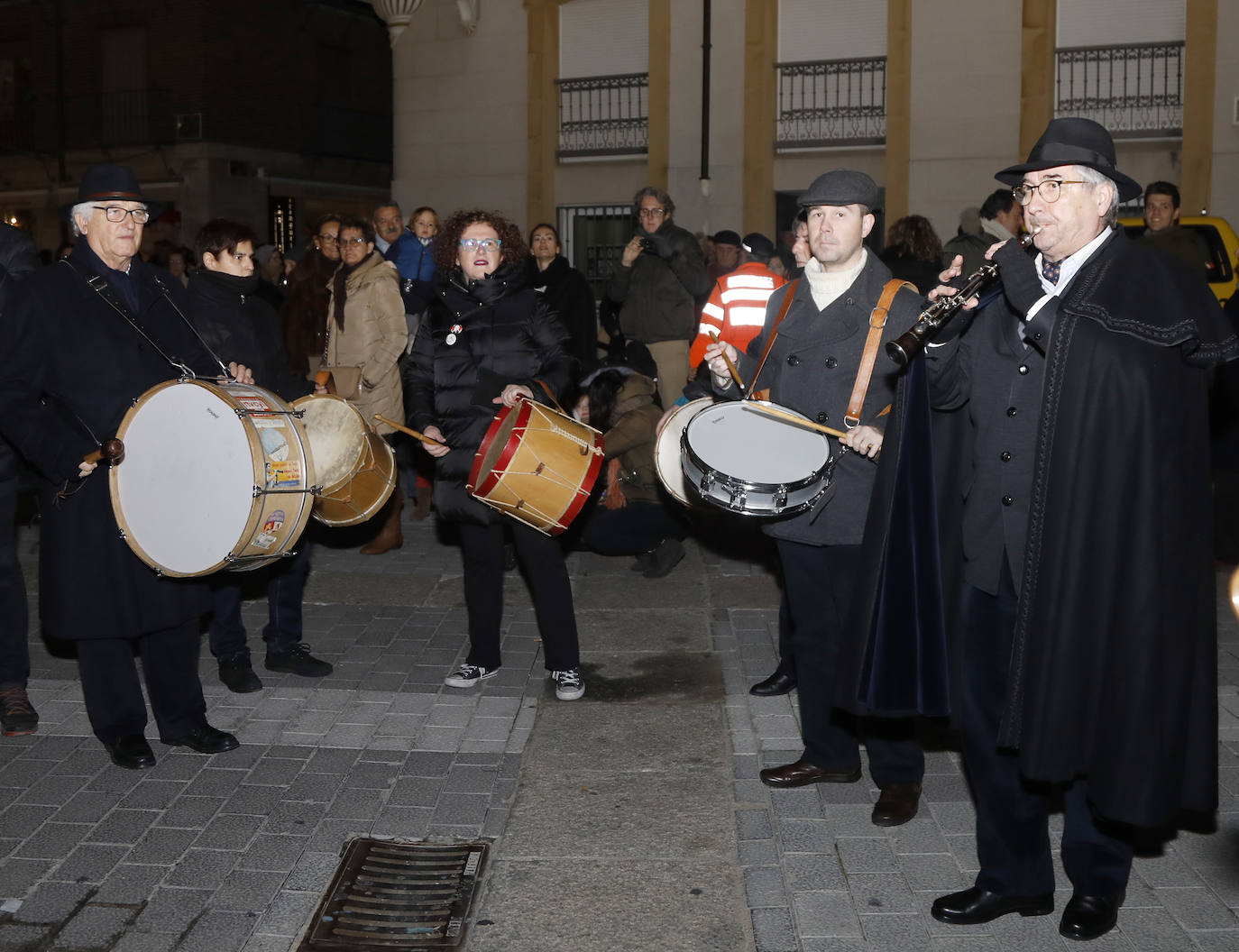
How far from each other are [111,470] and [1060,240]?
3343mm

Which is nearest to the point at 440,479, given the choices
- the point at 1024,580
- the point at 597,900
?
the point at 597,900

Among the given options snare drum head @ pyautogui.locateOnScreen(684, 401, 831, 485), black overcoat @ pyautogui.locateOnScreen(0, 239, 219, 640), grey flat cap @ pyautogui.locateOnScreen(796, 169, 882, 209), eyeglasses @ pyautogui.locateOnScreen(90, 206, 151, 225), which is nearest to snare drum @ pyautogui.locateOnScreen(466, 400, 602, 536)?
snare drum head @ pyautogui.locateOnScreen(684, 401, 831, 485)

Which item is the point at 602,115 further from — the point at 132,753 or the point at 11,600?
the point at 132,753

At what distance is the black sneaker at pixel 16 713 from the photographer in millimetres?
5637

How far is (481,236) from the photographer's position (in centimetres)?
Answer: 598

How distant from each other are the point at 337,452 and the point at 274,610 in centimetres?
83

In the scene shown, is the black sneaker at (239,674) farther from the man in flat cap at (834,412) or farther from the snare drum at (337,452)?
the man in flat cap at (834,412)

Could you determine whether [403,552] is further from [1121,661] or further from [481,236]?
[1121,661]

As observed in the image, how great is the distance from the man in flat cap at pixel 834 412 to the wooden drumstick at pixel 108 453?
84.3 inches

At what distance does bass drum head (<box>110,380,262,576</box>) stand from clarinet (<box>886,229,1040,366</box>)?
242 cm

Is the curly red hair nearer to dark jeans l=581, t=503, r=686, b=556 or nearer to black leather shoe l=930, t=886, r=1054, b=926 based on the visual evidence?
dark jeans l=581, t=503, r=686, b=556

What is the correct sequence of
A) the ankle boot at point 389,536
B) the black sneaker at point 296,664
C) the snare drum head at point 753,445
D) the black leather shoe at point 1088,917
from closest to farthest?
1. the black leather shoe at point 1088,917
2. the snare drum head at point 753,445
3. the black sneaker at point 296,664
4. the ankle boot at point 389,536

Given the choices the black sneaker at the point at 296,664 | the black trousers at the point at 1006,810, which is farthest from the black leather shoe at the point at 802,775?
the black sneaker at the point at 296,664

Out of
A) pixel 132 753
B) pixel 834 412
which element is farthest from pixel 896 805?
pixel 132 753
